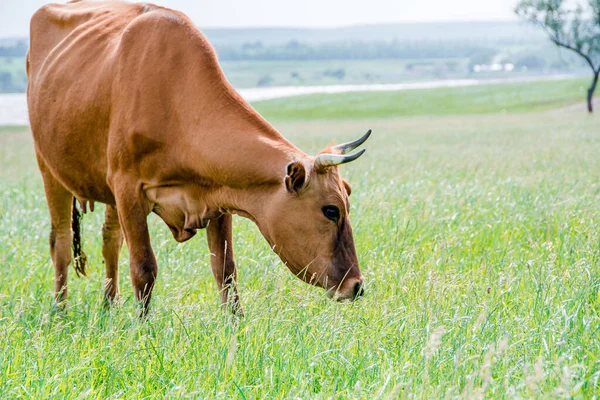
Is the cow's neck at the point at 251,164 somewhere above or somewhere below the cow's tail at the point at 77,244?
above

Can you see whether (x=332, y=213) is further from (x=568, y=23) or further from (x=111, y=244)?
(x=568, y=23)

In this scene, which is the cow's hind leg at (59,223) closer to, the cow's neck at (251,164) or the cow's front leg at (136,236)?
the cow's front leg at (136,236)

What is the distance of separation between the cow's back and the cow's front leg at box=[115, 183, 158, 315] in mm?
529

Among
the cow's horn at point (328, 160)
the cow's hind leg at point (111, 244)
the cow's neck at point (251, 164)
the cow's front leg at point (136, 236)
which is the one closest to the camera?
the cow's horn at point (328, 160)

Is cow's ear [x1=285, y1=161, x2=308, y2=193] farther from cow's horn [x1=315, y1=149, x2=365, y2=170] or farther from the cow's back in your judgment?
the cow's back

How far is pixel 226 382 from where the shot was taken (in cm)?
406

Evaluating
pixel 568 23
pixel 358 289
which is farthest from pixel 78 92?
pixel 568 23

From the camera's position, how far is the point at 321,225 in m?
5.34

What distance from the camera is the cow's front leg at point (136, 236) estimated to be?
5914 mm

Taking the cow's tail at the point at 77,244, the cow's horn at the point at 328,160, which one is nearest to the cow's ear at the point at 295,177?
the cow's horn at the point at 328,160

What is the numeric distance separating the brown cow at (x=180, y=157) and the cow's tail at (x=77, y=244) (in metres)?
0.44

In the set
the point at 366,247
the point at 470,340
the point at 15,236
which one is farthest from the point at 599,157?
the point at 470,340

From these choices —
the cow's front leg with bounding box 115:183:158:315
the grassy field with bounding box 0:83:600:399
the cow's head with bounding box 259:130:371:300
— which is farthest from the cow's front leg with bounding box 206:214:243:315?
the cow's head with bounding box 259:130:371:300

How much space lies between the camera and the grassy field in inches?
154
